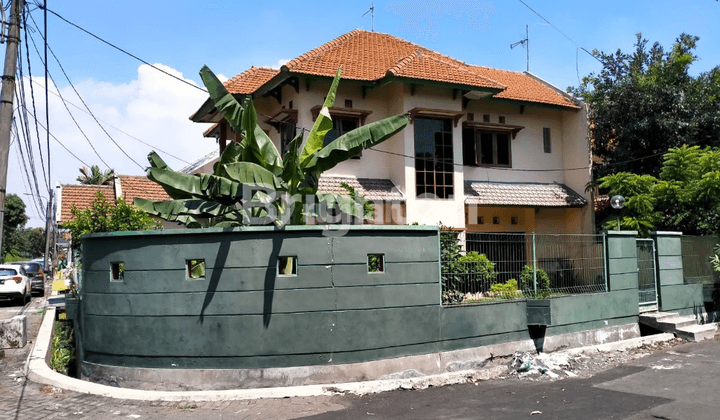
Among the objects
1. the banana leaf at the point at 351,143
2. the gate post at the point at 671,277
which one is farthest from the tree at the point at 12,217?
the gate post at the point at 671,277

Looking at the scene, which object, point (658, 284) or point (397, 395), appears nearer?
point (397, 395)

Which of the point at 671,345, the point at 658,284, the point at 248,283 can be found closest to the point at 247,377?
the point at 248,283

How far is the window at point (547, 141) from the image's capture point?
1880 centimetres

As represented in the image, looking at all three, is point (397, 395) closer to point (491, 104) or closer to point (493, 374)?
point (493, 374)

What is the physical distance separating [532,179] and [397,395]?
12.5m

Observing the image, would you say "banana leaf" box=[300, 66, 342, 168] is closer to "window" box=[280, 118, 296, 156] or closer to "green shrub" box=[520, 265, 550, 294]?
"green shrub" box=[520, 265, 550, 294]

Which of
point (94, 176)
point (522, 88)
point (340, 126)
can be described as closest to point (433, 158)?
point (340, 126)

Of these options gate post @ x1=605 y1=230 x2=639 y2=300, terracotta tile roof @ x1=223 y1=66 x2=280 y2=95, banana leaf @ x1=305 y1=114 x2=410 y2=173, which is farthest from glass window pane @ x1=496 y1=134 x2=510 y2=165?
banana leaf @ x1=305 y1=114 x2=410 y2=173

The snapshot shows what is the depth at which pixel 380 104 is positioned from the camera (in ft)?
52.2

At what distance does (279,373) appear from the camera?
7789 mm

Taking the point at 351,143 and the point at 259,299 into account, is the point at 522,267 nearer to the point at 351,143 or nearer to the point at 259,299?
the point at 351,143

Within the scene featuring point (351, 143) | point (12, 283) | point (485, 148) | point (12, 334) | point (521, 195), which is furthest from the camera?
point (12, 283)

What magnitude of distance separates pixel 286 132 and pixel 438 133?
13.9ft

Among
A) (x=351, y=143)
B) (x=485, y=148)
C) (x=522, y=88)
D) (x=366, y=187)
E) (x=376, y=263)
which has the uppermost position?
(x=522, y=88)
